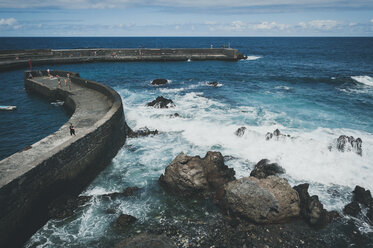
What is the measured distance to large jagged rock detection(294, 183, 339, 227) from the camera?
9.12 meters

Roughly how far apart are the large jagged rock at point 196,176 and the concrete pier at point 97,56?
4134cm

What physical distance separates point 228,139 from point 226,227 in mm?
8116

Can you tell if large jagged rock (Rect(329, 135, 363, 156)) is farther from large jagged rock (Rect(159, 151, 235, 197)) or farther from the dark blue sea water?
large jagged rock (Rect(159, 151, 235, 197))

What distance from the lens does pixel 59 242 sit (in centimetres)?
868

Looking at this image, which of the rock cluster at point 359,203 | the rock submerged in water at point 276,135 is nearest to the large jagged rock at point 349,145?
the rock submerged in water at point 276,135

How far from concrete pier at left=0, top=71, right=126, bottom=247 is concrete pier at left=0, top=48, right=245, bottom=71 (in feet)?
118

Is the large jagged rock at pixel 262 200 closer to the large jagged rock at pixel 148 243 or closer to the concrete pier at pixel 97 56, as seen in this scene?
the large jagged rock at pixel 148 243

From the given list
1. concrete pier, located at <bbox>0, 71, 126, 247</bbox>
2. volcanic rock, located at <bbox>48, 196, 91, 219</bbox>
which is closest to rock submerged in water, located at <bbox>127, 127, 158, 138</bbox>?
concrete pier, located at <bbox>0, 71, 126, 247</bbox>

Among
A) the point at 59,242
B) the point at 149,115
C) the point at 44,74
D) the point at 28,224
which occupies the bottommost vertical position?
the point at 59,242

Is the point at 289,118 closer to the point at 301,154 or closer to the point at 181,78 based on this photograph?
the point at 301,154

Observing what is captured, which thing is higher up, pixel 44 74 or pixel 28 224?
pixel 44 74

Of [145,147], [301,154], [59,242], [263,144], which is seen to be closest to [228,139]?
[263,144]

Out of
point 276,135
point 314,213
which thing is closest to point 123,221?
point 314,213

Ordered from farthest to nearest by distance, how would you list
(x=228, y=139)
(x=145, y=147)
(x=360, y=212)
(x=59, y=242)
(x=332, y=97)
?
(x=332, y=97) < (x=228, y=139) < (x=145, y=147) < (x=360, y=212) < (x=59, y=242)
